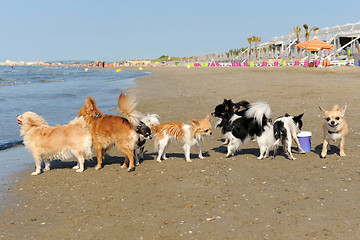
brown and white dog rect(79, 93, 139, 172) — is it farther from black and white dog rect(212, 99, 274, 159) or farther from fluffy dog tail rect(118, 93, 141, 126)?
black and white dog rect(212, 99, 274, 159)

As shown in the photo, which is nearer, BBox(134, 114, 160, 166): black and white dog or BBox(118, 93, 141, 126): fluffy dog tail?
BBox(118, 93, 141, 126): fluffy dog tail

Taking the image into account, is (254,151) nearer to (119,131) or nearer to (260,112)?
(260,112)

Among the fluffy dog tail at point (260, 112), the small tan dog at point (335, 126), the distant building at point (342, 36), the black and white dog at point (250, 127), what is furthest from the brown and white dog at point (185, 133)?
the distant building at point (342, 36)

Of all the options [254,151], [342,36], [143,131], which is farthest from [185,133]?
[342,36]

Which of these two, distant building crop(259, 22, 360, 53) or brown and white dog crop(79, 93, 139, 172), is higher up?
distant building crop(259, 22, 360, 53)

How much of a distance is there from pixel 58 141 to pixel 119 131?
1.17m

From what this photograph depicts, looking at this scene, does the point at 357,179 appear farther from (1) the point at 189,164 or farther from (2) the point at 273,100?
(2) the point at 273,100

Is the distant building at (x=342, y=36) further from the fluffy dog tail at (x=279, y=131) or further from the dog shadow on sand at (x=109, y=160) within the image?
the dog shadow on sand at (x=109, y=160)

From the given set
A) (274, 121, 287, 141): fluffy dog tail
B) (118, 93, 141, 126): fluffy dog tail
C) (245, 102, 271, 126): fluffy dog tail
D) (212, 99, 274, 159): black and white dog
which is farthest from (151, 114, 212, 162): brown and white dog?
(274, 121, 287, 141): fluffy dog tail

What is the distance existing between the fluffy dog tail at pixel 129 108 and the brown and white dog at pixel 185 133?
65 cm

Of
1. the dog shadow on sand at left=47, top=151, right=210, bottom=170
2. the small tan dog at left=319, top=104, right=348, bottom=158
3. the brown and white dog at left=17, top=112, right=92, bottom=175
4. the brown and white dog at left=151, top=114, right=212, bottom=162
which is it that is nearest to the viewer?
the small tan dog at left=319, top=104, right=348, bottom=158

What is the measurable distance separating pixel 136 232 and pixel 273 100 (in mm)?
11099

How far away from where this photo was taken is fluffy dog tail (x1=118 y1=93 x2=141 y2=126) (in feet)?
21.2

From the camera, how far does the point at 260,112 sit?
22.3 feet
